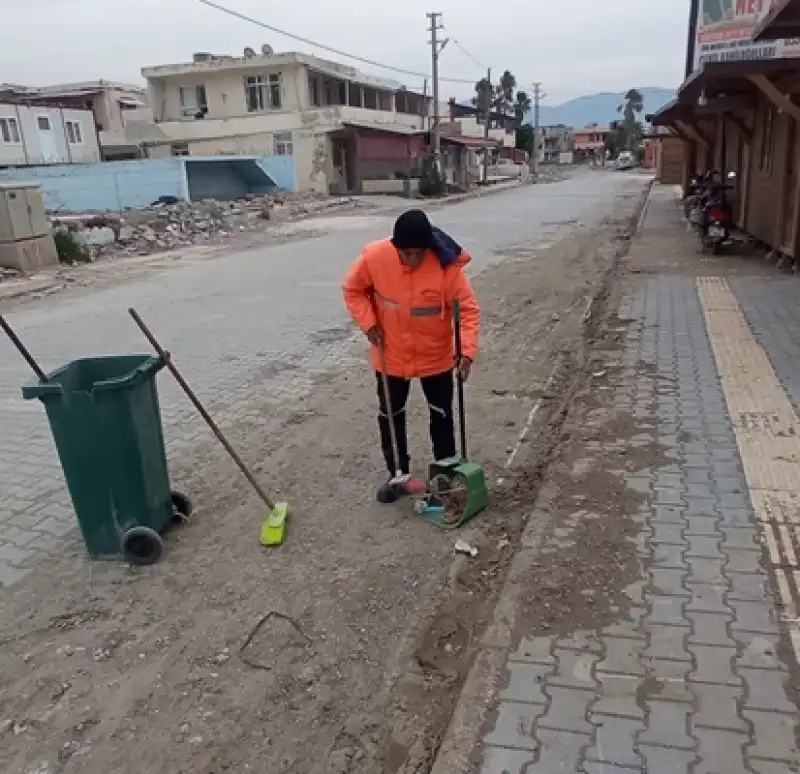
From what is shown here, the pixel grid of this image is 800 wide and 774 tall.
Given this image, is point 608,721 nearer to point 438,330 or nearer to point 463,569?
point 463,569

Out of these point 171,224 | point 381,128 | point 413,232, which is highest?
point 381,128

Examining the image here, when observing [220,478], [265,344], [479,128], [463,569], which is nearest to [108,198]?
[265,344]

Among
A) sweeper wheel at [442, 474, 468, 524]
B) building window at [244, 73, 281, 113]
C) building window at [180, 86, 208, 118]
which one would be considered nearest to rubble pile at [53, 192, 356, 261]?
building window at [244, 73, 281, 113]

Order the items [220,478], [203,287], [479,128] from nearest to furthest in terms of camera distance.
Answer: [220,478]
[203,287]
[479,128]

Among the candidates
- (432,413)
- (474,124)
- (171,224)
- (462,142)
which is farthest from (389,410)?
(474,124)

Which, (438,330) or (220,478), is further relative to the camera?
(220,478)

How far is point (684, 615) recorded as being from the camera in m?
3.02

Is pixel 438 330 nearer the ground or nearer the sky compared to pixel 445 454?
nearer the sky

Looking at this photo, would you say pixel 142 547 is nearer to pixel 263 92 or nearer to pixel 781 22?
pixel 781 22

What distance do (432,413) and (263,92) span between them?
3932cm

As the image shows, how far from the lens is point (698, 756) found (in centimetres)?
233

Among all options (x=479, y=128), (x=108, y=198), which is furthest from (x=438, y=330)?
(x=479, y=128)

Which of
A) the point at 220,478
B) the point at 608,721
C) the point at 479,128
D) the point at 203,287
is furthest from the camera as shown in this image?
the point at 479,128

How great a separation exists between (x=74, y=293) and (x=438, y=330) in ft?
35.4
